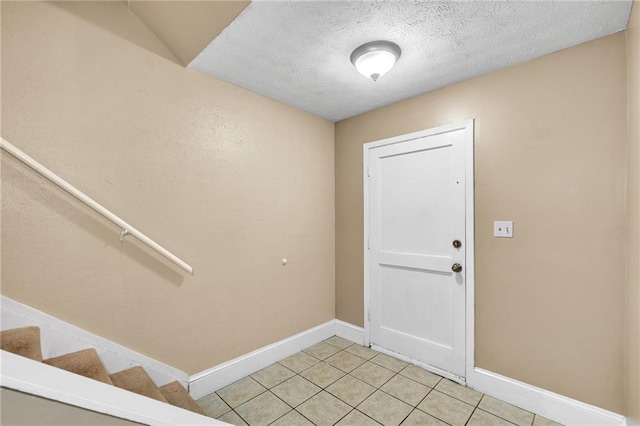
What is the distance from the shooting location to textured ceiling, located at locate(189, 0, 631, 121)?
1452 millimetres

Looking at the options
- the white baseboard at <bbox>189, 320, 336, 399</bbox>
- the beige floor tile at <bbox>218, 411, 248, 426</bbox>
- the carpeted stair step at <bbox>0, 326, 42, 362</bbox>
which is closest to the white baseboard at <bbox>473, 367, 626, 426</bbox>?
the white baseboard at <bbox>189, 320, 336, 399</bbox>

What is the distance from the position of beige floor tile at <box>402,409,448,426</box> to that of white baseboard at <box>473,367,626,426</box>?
1.74ft

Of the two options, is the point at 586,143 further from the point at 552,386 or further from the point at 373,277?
the point at 373,277

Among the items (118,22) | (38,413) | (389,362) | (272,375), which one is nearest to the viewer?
(38,413)

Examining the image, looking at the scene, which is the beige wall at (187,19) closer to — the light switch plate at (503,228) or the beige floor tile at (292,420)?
the light switch plate at (503,228)

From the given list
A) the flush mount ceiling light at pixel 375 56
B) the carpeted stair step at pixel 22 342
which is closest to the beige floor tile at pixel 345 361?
the carpeted stair step at pixel 22 342

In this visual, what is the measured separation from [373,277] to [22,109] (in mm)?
2729

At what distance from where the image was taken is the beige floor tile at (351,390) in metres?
1.97

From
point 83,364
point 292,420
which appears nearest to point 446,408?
point 292,420

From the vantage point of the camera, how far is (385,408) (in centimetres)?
188

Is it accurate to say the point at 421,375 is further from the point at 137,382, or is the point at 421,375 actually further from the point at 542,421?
the point at 137,382

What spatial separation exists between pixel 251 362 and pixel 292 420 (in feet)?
2.12

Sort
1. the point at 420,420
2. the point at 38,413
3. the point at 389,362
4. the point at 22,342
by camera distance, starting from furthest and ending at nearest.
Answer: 1. the point at 389,362
2. the point at 420,420
3. the point at 22,342
4. the point at 38,413

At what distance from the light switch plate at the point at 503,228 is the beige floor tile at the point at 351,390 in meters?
1.50
